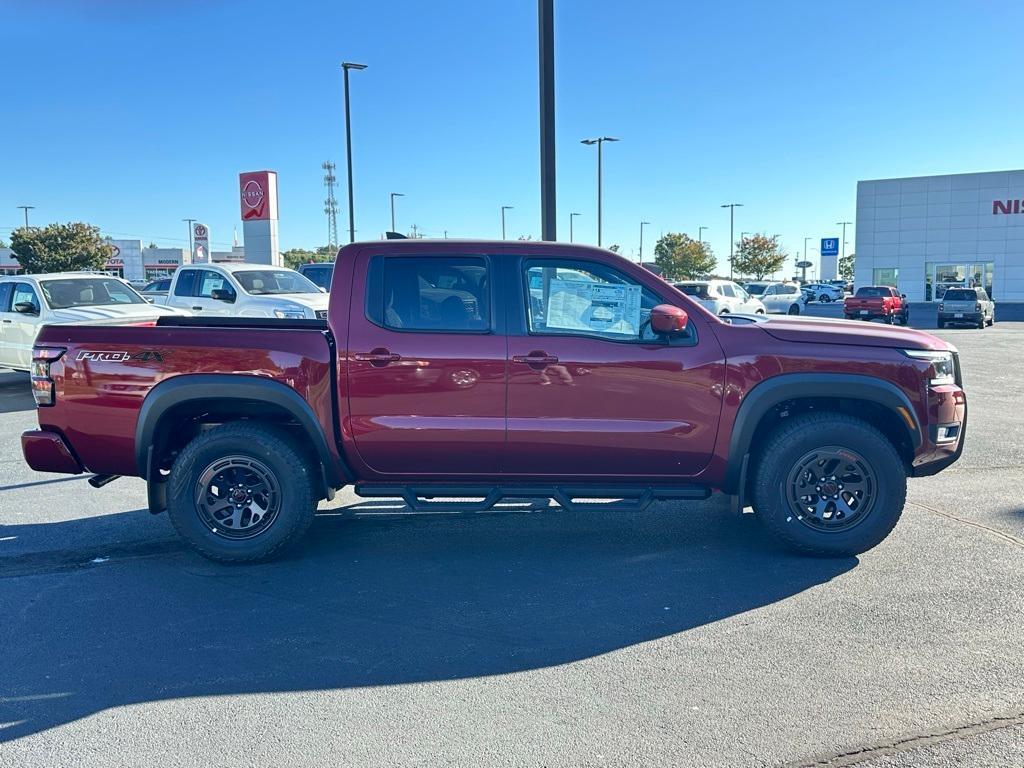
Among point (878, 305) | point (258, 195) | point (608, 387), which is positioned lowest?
point (608, 387)

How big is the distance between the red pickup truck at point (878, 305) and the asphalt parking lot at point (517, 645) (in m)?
27.2

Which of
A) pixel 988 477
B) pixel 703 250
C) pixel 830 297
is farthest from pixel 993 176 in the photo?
pixel 988 477

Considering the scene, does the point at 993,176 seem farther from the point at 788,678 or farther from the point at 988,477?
the point at 788,678

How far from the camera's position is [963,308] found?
28.0 m

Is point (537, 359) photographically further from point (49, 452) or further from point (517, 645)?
point (49, 452)

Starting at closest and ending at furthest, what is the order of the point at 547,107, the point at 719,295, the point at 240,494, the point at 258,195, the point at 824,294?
the point at 240,494, the point at 547,107, the point at 719,295, the point at 258,195, the point at 824,294

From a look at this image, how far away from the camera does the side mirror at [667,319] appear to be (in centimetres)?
462

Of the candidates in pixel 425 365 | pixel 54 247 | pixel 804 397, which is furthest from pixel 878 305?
pixel 54 247

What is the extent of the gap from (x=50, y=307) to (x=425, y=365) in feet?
31.5

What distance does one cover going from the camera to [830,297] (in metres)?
51.8

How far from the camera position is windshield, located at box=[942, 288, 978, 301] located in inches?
1099

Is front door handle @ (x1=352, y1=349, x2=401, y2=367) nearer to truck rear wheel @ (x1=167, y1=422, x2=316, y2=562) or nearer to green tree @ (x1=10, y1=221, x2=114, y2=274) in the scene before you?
truck rear wheel @ (x1=167, y1=422, x2=316, y2=562)

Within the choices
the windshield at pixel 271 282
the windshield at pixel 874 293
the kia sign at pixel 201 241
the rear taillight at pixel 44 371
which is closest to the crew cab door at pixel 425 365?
the rear taillight at pixel 44 371

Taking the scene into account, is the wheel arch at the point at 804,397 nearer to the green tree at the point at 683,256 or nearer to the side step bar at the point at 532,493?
the side step bar at the point at 532,493
